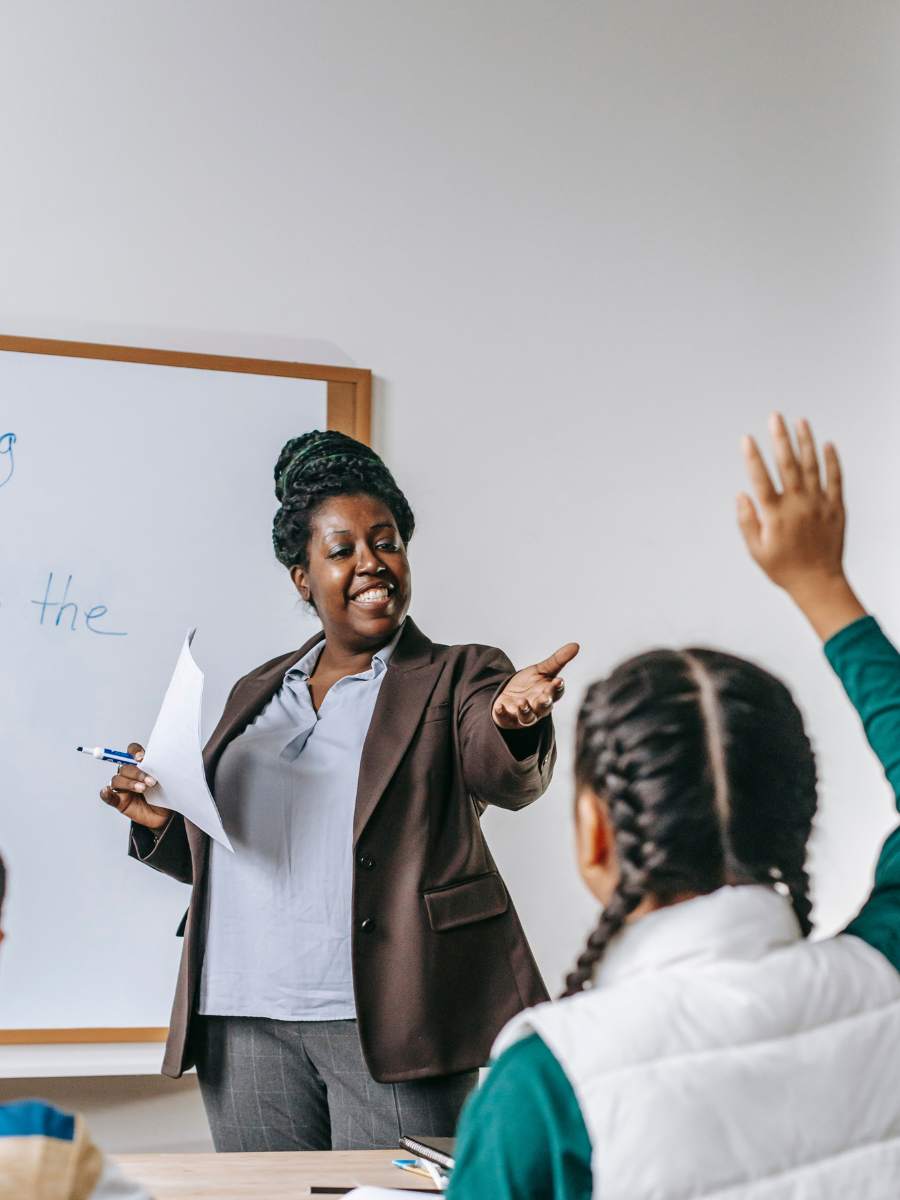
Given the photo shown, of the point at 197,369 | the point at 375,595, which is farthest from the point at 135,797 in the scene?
the point at 197,369

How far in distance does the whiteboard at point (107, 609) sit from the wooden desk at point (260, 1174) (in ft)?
2.46

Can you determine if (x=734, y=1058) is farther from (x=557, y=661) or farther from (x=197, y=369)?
(x=197, y=369)

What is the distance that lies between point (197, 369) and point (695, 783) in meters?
1.60

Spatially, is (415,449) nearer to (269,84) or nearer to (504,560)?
(504,560)

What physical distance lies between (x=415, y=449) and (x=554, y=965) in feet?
3.52

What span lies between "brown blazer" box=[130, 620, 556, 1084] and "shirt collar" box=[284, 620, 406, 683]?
3 centimetres

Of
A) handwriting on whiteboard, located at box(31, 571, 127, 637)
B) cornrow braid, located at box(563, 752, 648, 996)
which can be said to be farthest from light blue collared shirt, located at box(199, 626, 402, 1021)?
cornrow braid, located at box(563, 752, 648, 996)

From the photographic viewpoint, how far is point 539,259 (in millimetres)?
2311

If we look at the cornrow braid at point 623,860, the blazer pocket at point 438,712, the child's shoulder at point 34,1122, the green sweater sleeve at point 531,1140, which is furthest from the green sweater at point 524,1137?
the blazer pocket at point 438,712

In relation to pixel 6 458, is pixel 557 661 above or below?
below

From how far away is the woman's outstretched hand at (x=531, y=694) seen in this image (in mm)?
1263

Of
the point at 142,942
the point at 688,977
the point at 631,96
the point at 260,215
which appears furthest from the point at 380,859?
the point at 631,96

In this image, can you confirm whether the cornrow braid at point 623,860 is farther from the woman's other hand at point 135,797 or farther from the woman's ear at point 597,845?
the woman's other hand at point 135,797

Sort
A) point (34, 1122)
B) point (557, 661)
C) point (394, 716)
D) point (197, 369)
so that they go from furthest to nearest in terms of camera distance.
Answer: point (197, 369), point (394, 716), point (557, 661), point (34, 1122)
